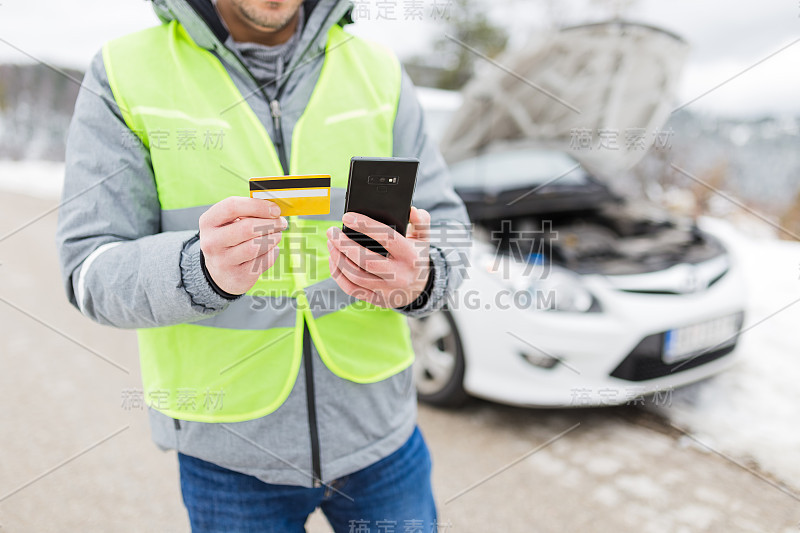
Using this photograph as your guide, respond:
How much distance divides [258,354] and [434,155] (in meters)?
0.56

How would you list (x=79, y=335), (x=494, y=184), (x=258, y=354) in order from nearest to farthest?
(x=258, y=354)
(x=494, y=184)
(x=79, y=335)

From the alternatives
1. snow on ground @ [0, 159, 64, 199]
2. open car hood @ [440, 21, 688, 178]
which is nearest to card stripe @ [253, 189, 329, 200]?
open car hood @ [440, 21, 688, 178]

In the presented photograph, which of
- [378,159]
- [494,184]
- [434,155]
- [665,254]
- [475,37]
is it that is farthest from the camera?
[475,37]

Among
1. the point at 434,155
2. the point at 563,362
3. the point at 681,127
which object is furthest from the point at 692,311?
the point at 681,127

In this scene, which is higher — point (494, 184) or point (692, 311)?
point (494, 184)

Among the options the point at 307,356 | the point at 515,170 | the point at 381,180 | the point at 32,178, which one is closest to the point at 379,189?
the point at 381,180

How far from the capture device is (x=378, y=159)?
0.91 meters

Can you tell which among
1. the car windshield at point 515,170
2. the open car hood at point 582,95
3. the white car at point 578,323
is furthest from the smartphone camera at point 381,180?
the car windshield at point 515,170

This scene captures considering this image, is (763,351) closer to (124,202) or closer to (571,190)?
(571,190)

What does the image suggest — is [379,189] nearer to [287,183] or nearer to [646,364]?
[287,183]

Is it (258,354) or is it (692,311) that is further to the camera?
(692,311)

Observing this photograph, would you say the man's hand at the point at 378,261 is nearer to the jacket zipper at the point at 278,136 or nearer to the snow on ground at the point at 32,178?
the jacket zipper at the point at 278,136

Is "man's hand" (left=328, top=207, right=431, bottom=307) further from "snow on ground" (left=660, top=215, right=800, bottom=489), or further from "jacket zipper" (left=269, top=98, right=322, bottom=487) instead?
"snow on ground" (left=660, top=215, right=800, bottom=489)

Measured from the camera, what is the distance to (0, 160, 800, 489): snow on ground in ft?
8.80
